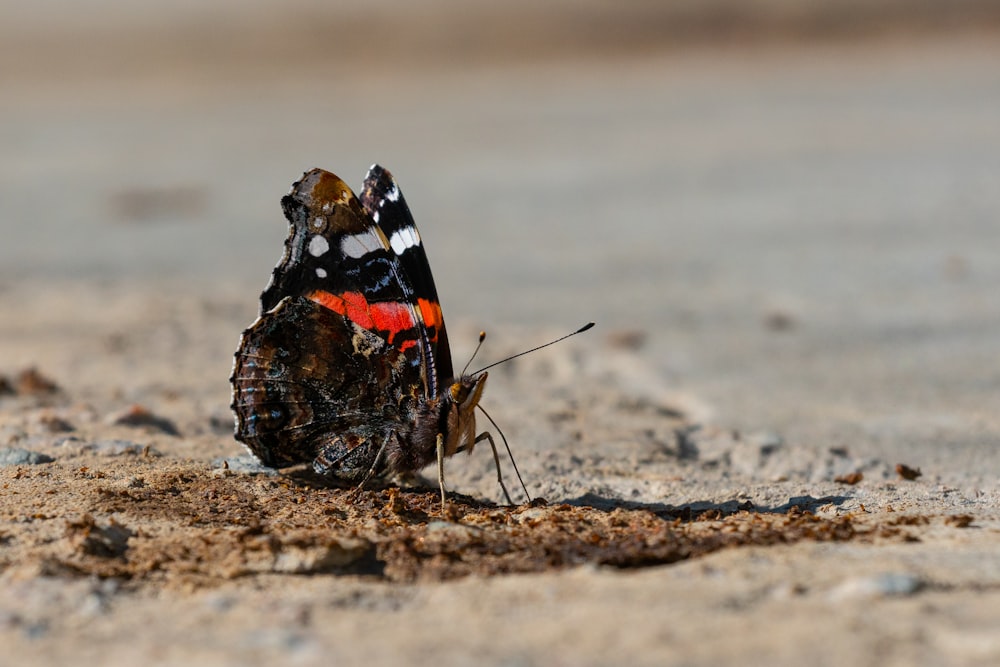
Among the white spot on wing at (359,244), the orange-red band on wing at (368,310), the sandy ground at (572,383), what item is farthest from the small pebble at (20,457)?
the white spot on wing at (359,244)

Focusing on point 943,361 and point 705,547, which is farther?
point 943,361

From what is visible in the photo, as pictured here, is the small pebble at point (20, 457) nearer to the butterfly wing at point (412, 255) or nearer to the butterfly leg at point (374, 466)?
the butterfly leg at point (374, 466)

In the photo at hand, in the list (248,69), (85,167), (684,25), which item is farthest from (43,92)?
(684,25)

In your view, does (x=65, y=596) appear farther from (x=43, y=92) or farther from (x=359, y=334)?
(x=43, y=92)

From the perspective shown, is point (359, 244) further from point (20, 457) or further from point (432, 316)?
point (20, 457)

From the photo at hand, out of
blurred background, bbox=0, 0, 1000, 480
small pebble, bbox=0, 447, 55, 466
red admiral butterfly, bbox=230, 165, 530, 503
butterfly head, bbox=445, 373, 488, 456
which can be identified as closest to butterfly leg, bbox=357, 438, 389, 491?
red admiral butterfly, bbox=230, 165, 530, 503

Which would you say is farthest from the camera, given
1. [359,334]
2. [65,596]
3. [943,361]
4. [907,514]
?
[943,361]

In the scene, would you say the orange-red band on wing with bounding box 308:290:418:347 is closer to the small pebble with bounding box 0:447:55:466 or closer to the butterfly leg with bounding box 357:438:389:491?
the butterfly leg with bounding box 357:438:389:491
